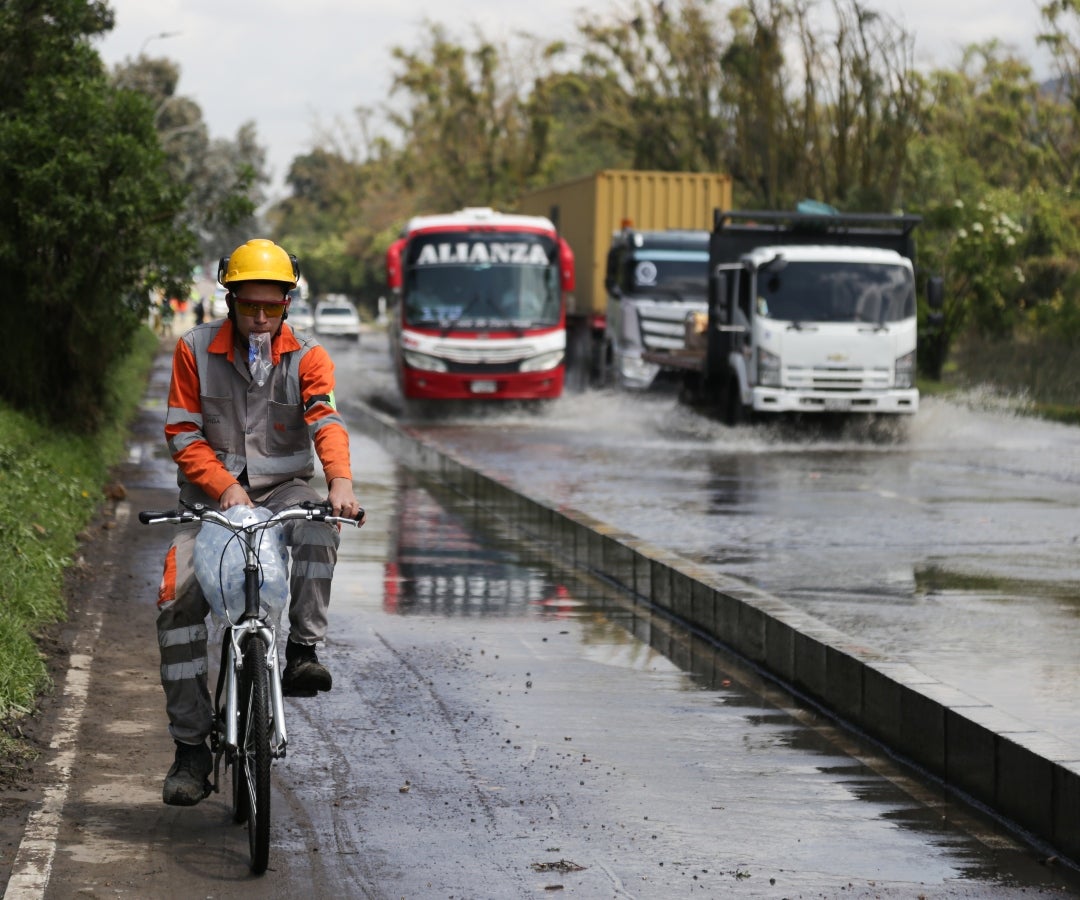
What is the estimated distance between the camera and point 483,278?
30328mm

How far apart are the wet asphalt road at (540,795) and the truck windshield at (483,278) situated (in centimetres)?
1958

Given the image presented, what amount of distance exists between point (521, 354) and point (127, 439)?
8.02 meters

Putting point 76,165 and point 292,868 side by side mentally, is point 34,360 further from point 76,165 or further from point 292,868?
point 292,868

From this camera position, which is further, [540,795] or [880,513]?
[880,513]

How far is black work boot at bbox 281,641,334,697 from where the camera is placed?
6414mm

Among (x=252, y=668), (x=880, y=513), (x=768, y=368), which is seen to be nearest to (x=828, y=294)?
(x=768, y=368)

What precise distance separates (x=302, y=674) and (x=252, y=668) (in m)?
0.40

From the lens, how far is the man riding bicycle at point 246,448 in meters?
6.34

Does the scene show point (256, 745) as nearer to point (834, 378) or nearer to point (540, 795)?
point (540, 795)

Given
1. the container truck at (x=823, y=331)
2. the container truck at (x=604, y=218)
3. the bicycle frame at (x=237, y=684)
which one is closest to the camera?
the bicycle frame at (x=237, y=684)

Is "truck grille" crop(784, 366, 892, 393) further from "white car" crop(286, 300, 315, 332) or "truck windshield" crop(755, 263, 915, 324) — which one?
"white car" crop(286, 300, 315, 332)

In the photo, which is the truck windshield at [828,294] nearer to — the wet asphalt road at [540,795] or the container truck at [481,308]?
the container truck at [481,308]

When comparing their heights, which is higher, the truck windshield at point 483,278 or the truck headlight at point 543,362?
the truck windshield at point 483,278

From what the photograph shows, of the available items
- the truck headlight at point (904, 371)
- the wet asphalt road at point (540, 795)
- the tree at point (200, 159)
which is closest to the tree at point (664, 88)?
the tree at point (200, 159)
